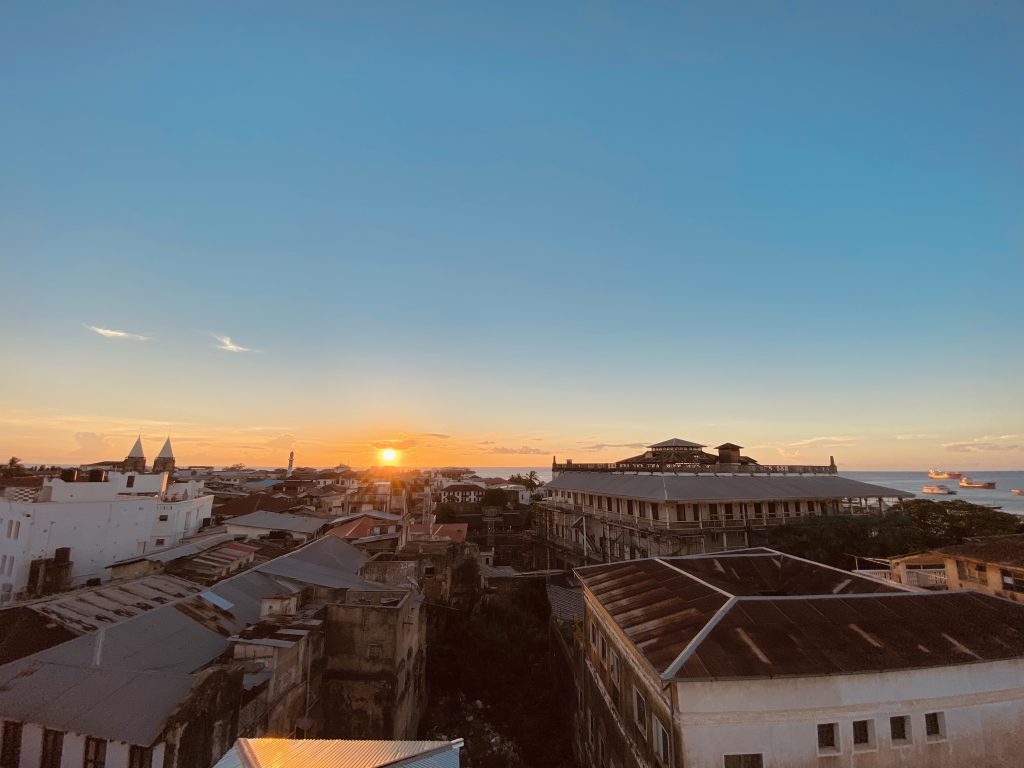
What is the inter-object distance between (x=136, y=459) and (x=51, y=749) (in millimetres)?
83498

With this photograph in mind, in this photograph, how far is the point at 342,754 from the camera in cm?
876

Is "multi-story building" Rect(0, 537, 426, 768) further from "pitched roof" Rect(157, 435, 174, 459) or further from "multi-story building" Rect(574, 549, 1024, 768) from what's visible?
"pitched roof" Rect(157, 435, 174, 459)

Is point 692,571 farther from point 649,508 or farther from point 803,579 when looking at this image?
point 649,508

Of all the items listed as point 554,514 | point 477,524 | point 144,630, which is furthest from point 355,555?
point 477,524

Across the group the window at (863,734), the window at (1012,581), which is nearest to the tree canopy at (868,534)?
the window at (1012,581)

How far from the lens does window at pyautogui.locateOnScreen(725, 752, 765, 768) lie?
12406mm

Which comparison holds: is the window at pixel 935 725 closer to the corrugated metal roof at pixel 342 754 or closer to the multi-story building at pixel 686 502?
the corrugated metal roof at pixel 342 754

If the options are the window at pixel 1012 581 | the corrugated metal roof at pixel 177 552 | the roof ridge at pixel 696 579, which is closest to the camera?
the roof ridge at pixel 696 579

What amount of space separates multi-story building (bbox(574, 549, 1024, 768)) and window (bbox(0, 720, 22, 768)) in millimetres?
15165

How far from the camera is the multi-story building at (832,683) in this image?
12.5m

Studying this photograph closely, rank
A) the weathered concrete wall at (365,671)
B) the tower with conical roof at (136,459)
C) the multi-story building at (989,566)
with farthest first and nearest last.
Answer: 1. the tower with conical roof at (136,459)
2. the multi-story building at (989,566)
3. the weathered concrete wall at (365,671)

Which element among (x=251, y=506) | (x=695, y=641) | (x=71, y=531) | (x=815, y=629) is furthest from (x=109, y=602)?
(x=251, y=506)

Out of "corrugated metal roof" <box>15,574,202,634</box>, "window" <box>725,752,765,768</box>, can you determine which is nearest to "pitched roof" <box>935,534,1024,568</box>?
"window" <box>725,752,765,768</box>

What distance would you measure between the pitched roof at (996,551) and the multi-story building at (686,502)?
15.2 metres
